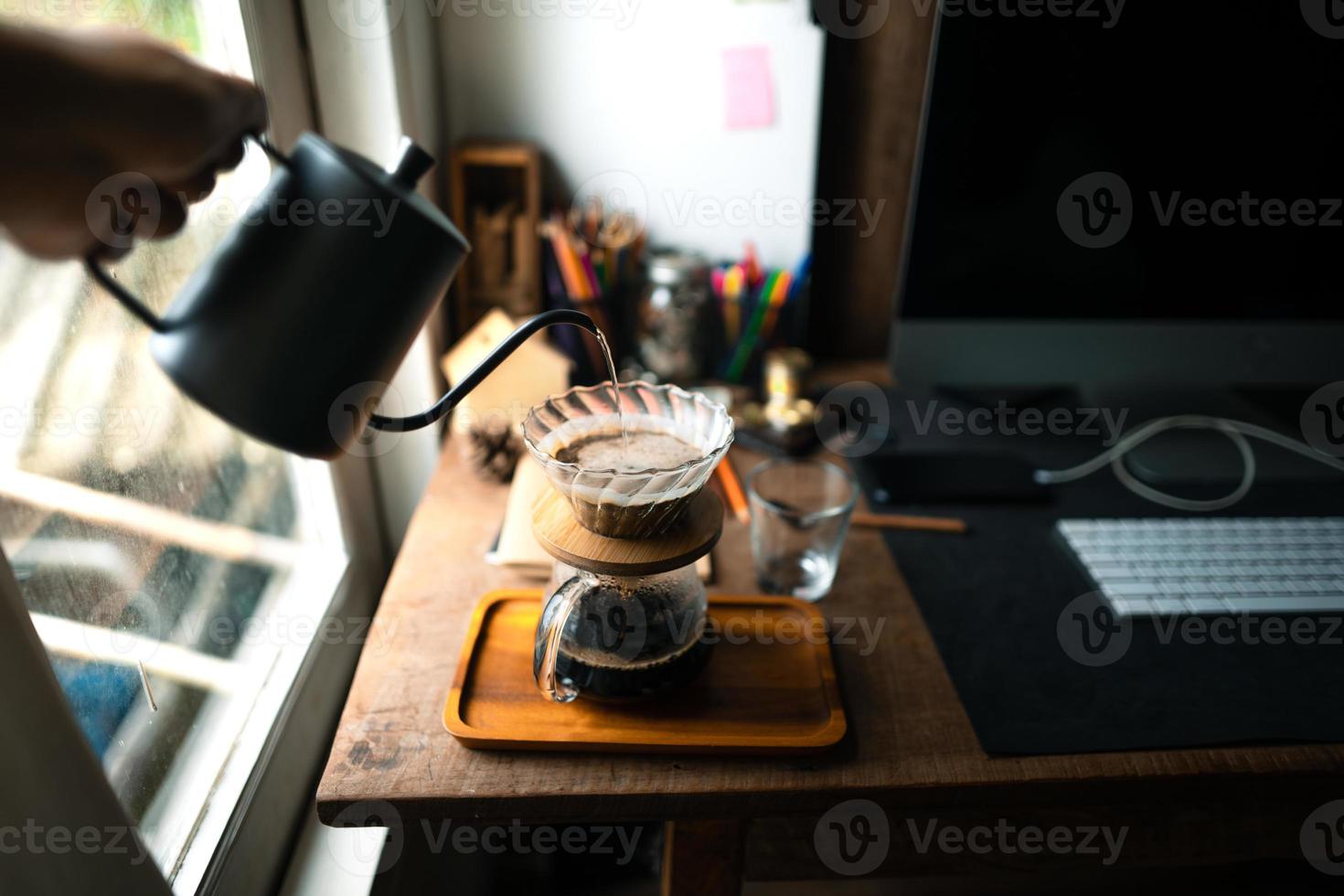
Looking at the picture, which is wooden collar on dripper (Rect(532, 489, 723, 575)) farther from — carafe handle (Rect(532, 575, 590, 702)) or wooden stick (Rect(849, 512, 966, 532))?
wooden stick (Rect(849, 512, 966, 532))

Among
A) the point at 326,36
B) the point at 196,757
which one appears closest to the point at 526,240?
the point at 326,36

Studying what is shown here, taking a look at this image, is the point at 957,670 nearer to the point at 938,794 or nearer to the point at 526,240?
the point at 938,794

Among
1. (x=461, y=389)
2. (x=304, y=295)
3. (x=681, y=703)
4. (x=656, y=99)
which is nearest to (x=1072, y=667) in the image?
(x=681, y=703)

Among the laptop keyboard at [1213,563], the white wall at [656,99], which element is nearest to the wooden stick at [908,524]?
the laptop keyboard at [1213,563]

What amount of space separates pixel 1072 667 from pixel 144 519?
825 mm

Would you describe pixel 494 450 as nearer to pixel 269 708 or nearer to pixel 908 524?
pixel 269 708

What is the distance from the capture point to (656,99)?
1191 mm

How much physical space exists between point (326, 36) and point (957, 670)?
0.94 metres

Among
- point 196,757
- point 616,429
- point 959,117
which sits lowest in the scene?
point 196,757

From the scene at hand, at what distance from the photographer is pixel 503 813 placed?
61 cm

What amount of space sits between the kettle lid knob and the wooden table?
0.43m

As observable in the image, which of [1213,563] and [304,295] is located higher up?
[304,295]

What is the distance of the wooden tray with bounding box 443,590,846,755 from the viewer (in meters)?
0.64

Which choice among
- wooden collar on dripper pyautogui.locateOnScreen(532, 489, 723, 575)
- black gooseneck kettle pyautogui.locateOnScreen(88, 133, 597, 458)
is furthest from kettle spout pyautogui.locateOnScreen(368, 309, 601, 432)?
wooden collar on dripper pyautogui.locateOnScreen(532, 489, 723, 575)
